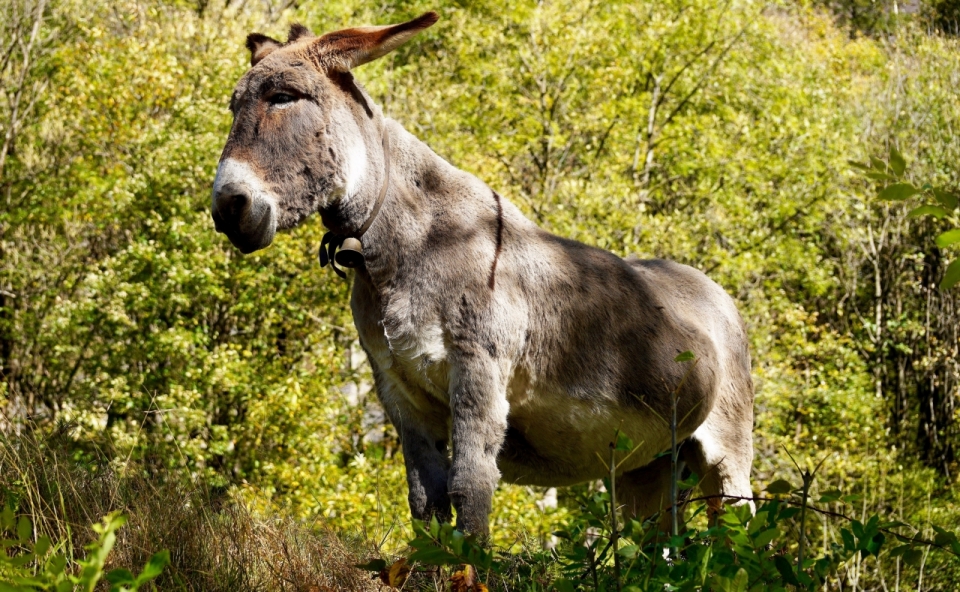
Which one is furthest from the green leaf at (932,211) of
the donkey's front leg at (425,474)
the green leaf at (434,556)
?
the donkey's front leg at (425,474)

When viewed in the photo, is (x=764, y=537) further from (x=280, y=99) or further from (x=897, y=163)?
(x=280, y=99)

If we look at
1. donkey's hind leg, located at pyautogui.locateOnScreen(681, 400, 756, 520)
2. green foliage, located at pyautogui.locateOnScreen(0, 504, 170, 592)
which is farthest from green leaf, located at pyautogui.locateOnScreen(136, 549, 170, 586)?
donkey's hind leg, located at pyautogui.locateOnScreen(681, 400, 756, 520)

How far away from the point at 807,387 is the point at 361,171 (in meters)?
14.4

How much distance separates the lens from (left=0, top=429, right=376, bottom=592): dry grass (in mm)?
3227

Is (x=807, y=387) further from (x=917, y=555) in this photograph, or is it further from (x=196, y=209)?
(x=917, y=555)

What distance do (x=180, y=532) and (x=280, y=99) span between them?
1676 mm

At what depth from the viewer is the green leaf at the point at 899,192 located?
1.89 m

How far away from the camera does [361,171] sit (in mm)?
3830

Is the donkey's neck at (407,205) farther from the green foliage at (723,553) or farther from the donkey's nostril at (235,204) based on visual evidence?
the green foliage at (723,553)

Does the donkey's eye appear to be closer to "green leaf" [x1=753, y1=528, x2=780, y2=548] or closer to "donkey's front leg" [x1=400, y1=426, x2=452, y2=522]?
"donkey's front leg" [x1=400, y1=426, x2=452, y2=522]

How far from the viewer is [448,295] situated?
381 centimetres

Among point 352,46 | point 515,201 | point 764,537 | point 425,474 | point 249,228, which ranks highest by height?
point 352,46

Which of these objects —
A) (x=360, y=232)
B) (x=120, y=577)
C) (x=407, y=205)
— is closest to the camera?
(x=120, y=577)

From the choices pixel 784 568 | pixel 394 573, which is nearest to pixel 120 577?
pixel 394 573
